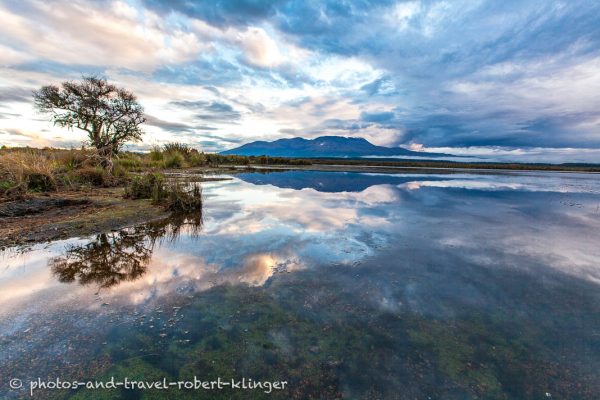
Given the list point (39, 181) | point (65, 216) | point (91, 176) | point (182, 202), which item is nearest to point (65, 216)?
point (65, 216)

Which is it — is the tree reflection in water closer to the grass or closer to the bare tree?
the grass

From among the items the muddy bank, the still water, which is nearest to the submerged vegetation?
the muddy bank

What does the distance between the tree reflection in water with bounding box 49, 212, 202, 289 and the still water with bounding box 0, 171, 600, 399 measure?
0.04 m

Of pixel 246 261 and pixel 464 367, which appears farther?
pixel 246 261

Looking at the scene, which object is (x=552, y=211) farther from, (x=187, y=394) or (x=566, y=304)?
(x=187, y=394)

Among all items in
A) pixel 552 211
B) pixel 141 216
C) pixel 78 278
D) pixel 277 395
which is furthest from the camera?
pixel 552 211

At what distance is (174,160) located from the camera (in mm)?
27016

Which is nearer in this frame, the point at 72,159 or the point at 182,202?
the point at 182,202

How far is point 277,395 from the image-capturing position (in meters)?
2.47

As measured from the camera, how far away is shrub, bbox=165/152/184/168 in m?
26.5

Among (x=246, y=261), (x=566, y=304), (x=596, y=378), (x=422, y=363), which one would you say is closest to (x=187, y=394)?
(x=422, y=363)

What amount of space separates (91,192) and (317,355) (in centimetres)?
1227

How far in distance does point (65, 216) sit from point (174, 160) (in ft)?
66.2

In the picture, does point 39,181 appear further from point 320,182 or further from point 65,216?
point 320,182
